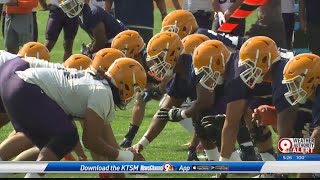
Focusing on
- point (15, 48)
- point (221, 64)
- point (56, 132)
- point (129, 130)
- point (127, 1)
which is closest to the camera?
point (56, 132)

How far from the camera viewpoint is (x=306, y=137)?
32.2 feet

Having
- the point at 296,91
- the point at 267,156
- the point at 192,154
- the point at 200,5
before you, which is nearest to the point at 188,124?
the point at 192,154

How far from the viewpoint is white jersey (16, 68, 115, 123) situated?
356 inches

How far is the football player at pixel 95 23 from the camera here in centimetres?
1248

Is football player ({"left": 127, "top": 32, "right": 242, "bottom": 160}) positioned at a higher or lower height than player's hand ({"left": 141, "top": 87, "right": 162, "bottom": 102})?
higher

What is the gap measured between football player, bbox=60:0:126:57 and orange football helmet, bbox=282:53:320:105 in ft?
10.6

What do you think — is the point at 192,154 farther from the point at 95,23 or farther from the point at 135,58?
the point at 95,23

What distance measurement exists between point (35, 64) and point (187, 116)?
5.26 ft

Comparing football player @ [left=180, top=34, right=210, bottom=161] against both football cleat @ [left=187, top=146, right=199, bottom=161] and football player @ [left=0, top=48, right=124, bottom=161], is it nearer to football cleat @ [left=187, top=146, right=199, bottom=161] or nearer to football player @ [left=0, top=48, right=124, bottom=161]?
football cleat @ [left=187, top=146, right=199, bottom=161]

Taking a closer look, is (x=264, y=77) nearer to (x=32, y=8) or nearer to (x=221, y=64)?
(x=221, y=64)

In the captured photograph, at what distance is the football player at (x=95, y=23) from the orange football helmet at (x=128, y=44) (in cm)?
82

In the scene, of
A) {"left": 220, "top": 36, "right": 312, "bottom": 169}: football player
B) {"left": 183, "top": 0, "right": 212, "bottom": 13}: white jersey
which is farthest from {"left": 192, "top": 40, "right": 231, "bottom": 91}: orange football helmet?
{"left": 183, "top": 0, "right": 212, "bottom": 13}: white jersey

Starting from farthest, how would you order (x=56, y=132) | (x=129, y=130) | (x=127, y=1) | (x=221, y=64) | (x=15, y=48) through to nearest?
(x=15, y=48) < (x=127, y=1) < (x=129, y=130) < (x=221, y=64) < (x=56, y=132)

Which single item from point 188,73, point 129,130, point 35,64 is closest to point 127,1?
point 129,130
